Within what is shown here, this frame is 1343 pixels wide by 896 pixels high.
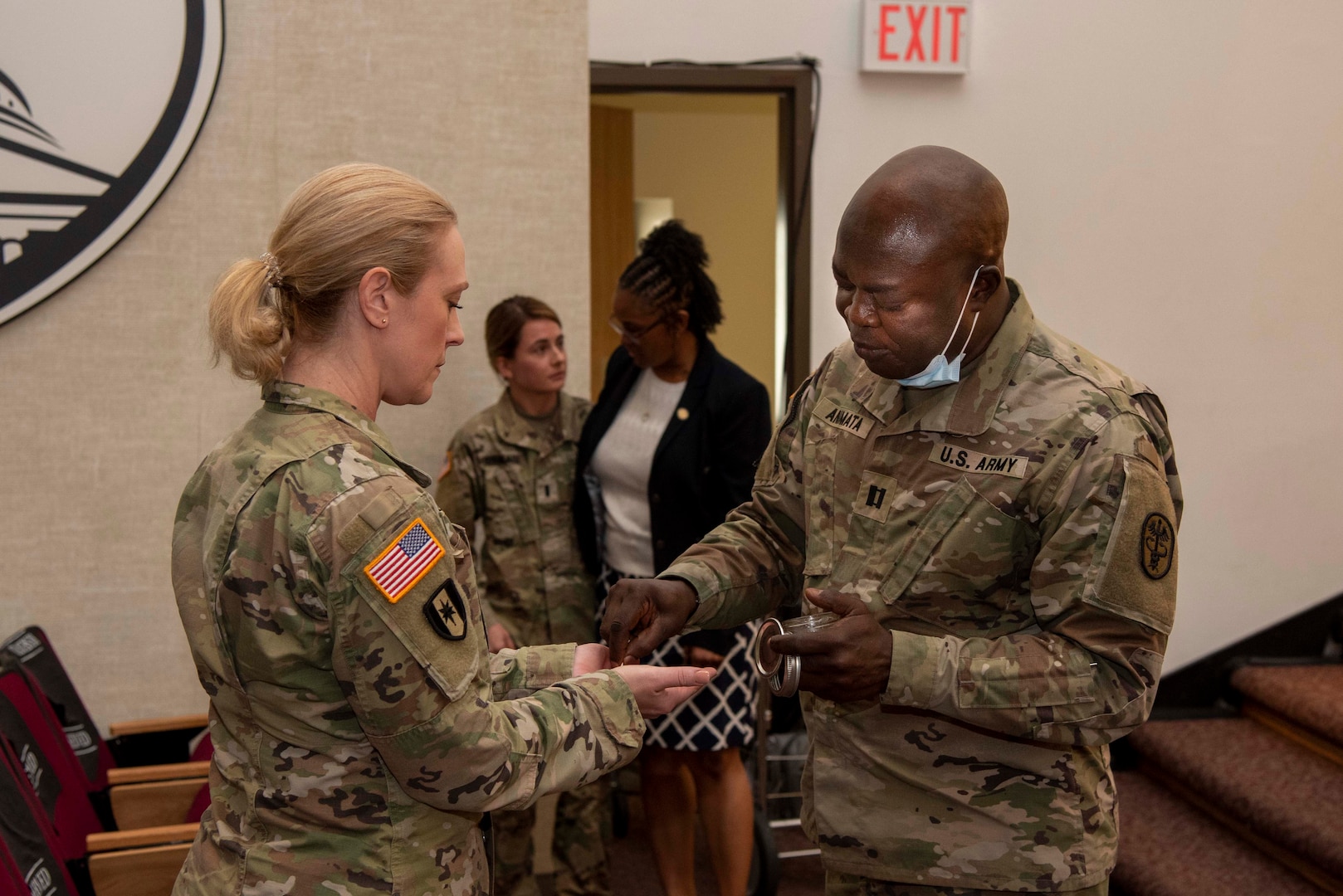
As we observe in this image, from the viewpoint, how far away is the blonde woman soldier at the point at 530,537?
2.83 m

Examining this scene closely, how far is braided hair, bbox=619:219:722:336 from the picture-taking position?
2.87m

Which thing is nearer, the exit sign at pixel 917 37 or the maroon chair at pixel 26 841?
the maroon chair at pixel 26 841

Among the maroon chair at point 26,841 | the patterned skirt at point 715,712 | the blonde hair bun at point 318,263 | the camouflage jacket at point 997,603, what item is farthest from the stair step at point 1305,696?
the maroon chair at point 26,841

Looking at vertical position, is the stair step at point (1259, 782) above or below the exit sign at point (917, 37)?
below

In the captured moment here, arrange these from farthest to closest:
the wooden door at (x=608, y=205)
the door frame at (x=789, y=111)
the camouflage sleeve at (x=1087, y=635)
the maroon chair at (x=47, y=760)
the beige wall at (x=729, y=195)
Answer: the beige wall at (x=729, y=195), the wooden door at (x=608, y=205), the door frame at (x=789, y=111), the maroon chair at (x=47, y=760), the camouflage sleeve at (x=1087, y=635)

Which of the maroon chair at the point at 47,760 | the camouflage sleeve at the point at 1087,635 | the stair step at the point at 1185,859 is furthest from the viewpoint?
the stair step at the point at 1185,859

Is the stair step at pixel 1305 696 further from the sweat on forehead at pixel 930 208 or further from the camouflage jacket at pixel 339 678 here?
the camouflage jacket at pixel 339 678

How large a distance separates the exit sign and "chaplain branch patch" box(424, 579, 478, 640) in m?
3.09

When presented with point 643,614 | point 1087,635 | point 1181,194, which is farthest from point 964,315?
point 1181,194

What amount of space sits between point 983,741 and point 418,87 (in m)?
1.95

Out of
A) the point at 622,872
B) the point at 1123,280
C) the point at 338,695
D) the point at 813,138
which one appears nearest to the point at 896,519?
the point at 338,695

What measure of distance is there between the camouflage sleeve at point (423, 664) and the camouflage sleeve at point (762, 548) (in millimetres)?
448

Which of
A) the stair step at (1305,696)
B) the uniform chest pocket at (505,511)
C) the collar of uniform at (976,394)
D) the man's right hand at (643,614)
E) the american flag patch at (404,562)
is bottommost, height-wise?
the stair step at (1305,696)

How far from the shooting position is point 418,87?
2650mm
